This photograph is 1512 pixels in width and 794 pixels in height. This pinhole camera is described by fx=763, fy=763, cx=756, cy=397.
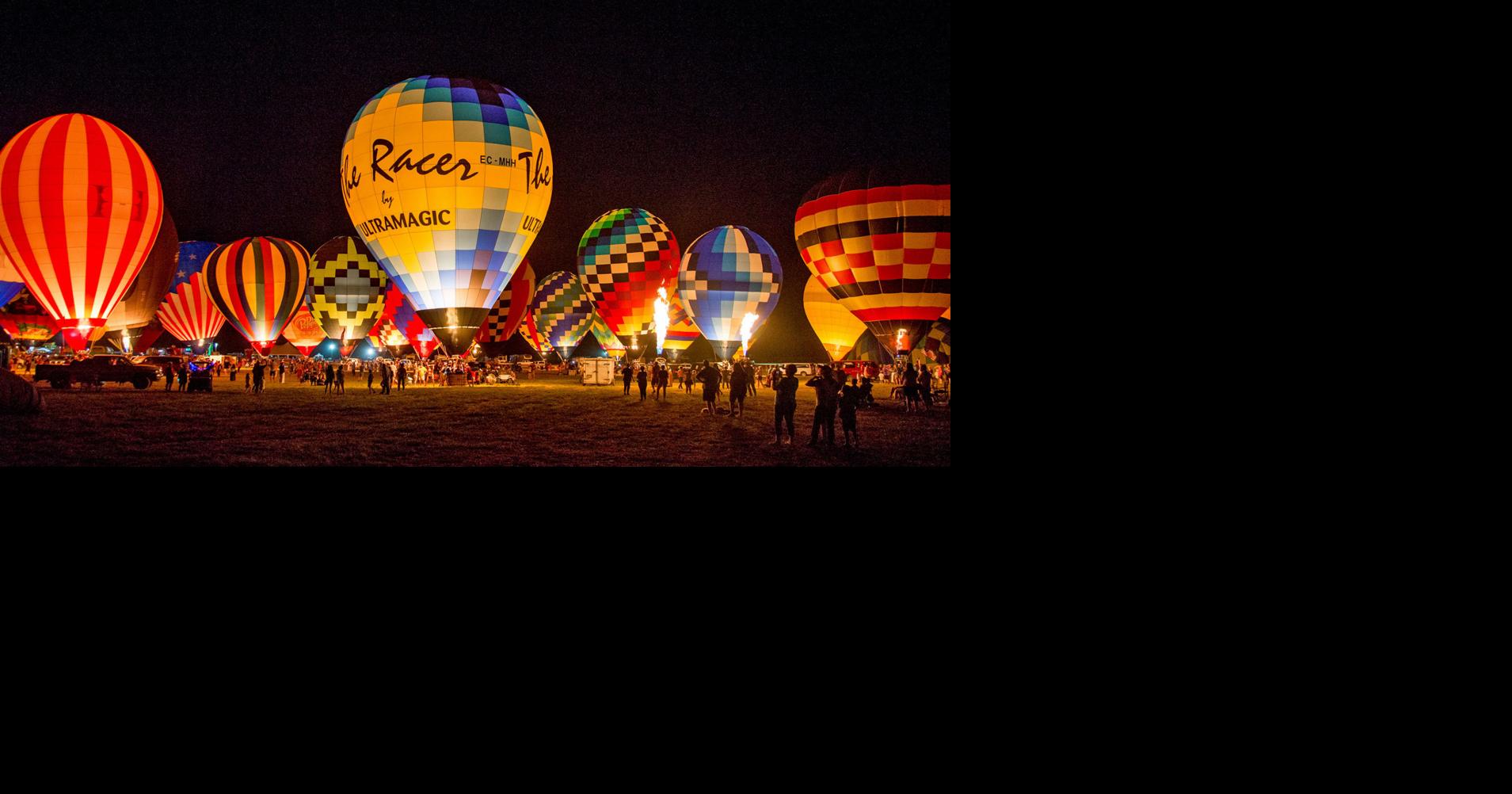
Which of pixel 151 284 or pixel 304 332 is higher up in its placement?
pixel 151 284

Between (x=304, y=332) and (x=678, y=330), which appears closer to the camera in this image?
(x=678, y=330)

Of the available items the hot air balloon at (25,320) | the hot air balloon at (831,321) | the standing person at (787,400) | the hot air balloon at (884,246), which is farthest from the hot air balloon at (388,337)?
the standing person at (787,400)

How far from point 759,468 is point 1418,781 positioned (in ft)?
12.3

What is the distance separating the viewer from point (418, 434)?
625 cm

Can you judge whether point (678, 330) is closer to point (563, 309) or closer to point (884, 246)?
point (563, 309)

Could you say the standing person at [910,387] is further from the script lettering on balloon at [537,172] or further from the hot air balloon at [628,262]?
the hot air balloon at [628,262]

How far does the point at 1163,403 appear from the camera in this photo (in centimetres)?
274

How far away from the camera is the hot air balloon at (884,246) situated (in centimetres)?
969

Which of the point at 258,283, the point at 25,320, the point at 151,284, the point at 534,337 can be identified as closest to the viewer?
the point at 151,284

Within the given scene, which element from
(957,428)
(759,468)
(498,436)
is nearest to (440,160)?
(498,436)

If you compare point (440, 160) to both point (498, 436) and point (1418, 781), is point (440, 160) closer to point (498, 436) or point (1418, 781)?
point (498, 436)

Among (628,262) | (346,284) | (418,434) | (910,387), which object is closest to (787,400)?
(418,434)

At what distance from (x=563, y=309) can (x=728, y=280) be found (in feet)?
32.0

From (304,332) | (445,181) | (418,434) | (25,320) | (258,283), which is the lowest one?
(418,434)
